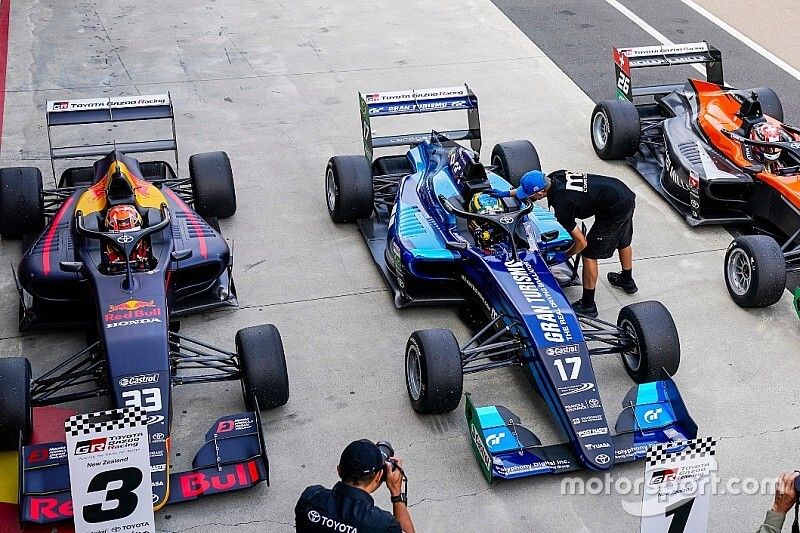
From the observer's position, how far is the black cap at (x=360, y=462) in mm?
5410

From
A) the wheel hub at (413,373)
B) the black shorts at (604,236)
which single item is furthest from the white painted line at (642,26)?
the wheel hub at (413,373)

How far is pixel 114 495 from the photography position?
6469 millimetres

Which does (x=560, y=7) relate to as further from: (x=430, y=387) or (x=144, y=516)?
(x=144, y=516)

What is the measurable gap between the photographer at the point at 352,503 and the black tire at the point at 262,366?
2.49m

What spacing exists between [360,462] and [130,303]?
10.6 feet

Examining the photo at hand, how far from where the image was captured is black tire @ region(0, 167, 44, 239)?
10.1m

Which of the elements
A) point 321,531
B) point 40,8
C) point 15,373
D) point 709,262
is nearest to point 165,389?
point 15,373

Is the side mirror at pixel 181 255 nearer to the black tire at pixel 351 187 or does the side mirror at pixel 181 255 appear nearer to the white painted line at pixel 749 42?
the black tire at pixel 351 187

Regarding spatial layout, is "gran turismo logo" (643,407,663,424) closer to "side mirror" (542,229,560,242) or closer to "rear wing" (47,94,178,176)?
"side mirror" (542,229,560,242)

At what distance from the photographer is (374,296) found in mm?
9922

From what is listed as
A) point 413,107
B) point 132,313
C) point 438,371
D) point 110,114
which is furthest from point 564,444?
point 110,114

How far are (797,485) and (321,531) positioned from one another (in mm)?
2313

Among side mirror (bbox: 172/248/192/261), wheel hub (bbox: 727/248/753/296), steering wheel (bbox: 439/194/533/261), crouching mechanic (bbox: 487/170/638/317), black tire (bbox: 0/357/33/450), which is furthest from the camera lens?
wheel hub (bbox: 727/248/753/296)

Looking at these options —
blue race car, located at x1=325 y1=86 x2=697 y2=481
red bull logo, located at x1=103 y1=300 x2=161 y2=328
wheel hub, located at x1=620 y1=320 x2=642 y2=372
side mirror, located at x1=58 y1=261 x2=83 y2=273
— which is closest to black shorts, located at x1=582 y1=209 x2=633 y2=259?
blue race car, located at x1=325 y1=86 x2=697 y2=481
